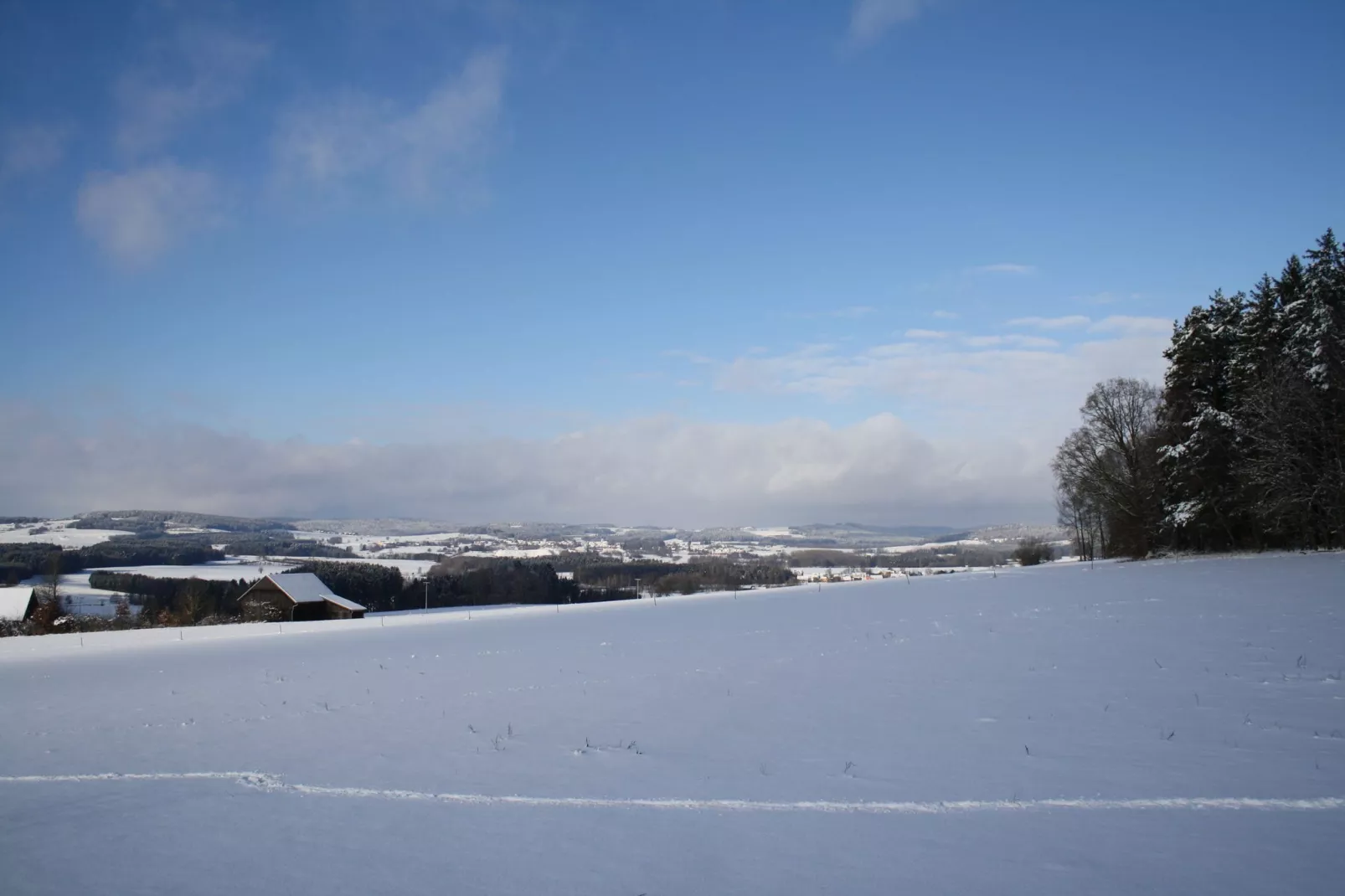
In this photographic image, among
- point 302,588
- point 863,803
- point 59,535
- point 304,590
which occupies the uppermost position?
point 863,803

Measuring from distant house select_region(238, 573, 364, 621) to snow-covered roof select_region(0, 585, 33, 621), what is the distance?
1332 centimetres

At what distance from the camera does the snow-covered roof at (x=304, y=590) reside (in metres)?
52.2

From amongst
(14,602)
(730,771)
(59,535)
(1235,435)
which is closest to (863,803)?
(730,771)

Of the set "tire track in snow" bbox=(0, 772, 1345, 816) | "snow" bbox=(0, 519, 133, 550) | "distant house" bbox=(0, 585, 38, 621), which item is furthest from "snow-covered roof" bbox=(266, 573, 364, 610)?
"snow" bbox=(0, 519, 133, 550)

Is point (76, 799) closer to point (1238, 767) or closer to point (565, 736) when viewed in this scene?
point (565, 736)

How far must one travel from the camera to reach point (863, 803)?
6.04 metres

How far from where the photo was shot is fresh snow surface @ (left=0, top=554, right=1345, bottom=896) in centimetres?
491

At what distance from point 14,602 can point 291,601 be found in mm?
18771

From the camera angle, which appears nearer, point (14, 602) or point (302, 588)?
point (14, 602)

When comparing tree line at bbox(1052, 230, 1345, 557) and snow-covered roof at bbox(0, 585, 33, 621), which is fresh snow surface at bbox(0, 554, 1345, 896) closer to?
tree line at bbox(1052, 230, 1345, 557)

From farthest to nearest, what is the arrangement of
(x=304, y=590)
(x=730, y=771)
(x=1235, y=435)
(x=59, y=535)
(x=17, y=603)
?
(x=59, y=535)
(x=304, y=590)
(x=17, y=603)
(x=1235, y=435)
(x=730, y=771)

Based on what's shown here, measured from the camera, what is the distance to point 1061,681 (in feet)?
34.0

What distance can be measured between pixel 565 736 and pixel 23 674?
1969 cm

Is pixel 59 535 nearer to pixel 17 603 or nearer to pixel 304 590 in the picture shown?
pixel 17 603
